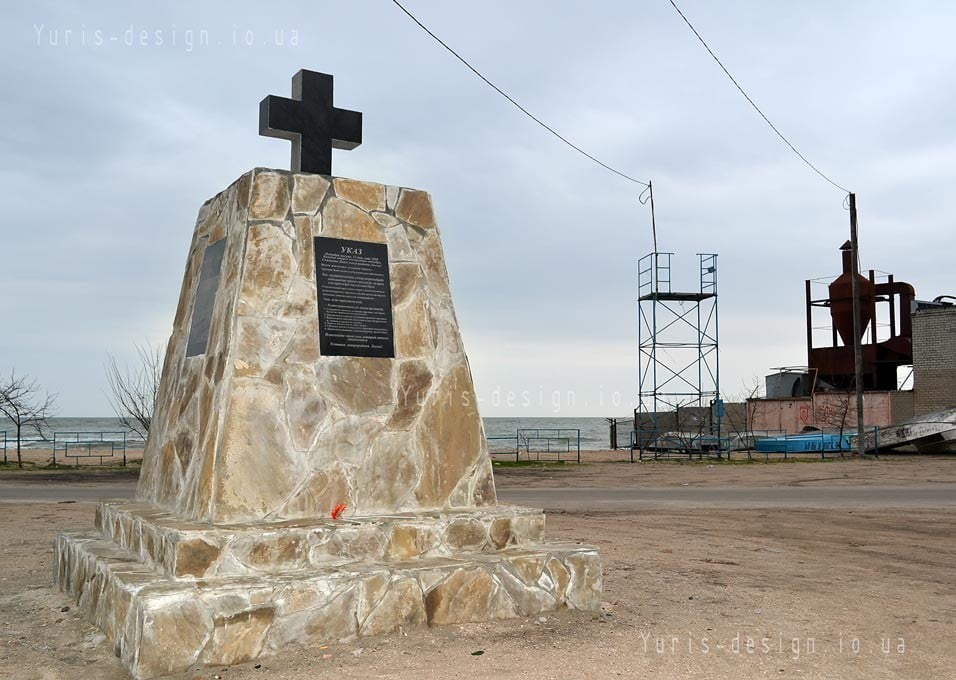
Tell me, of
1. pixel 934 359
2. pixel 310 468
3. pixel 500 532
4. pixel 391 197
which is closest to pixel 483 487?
pixel 500 532

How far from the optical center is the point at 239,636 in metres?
4.56

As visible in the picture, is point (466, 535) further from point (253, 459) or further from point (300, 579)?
point (253, 459)

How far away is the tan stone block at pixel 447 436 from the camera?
5.94m

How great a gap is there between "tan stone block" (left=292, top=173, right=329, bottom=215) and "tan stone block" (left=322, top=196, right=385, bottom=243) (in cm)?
7

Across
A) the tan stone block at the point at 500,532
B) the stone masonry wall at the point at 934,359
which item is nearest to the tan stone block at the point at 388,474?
the tan stone block at the point at 500,532

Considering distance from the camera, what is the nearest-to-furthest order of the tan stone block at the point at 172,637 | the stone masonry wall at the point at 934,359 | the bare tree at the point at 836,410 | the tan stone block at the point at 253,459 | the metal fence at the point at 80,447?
the tan stone block at the point at 172,637 < the tan stone block at the point at 253,459 < the metal fence at the point at 80,447 < the stone masonry wall at the point at 934,359 < the bare tree at the point at 836,410

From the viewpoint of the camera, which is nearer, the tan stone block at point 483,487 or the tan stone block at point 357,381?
the tan stone block at point 357,381

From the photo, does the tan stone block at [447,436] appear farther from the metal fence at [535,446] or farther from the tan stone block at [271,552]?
the metal fence at [535,446]

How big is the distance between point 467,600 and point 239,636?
55.4 inches

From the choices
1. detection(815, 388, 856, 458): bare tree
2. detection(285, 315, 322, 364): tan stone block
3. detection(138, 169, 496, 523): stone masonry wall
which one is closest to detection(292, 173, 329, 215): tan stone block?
detection(138, 169, 496, 523): stone masonry wall

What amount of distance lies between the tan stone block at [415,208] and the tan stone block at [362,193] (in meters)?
0.15

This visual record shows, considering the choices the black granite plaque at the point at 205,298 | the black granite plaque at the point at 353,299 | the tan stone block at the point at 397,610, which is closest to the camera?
the tan stone block at the point at 397,610

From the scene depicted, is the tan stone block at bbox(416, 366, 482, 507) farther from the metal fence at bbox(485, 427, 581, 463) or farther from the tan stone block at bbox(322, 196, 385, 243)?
the metal fence at bbox(485, 427, 581, 463)

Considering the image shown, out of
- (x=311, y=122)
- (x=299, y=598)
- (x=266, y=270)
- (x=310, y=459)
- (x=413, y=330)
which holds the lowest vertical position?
(x=299, y=598)
